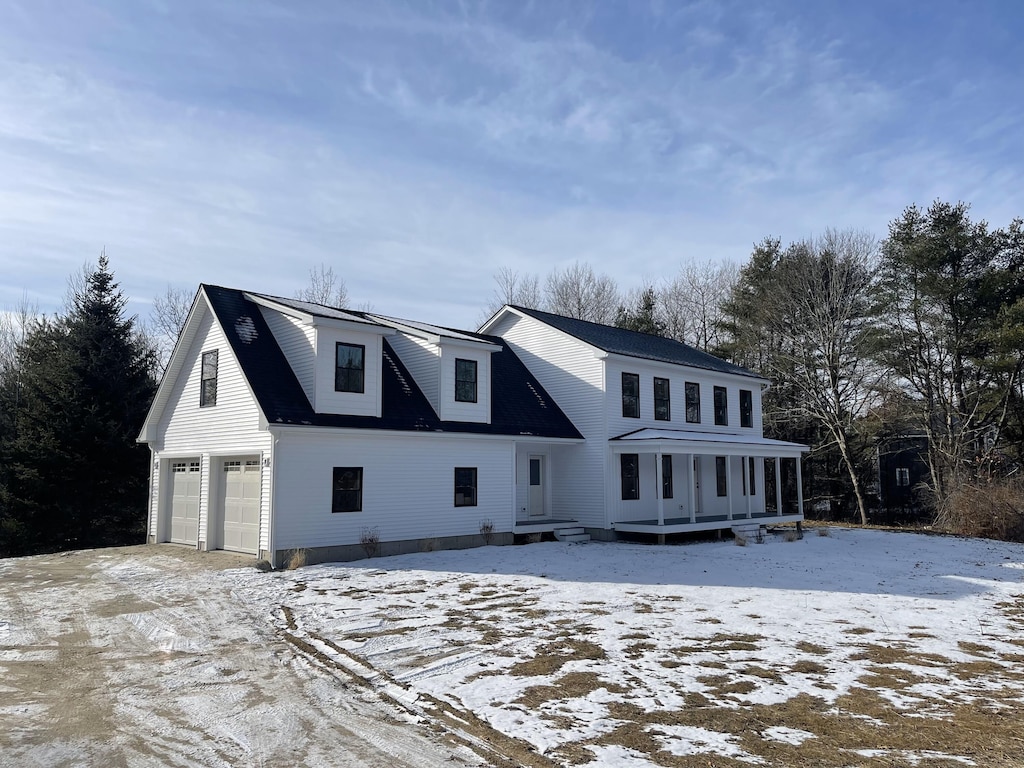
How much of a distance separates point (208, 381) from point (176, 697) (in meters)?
12.6

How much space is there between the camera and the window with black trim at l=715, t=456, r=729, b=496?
25.7 m

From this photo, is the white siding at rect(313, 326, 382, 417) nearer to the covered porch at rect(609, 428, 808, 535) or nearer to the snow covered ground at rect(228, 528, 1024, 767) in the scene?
the snow covered ground at rect(228, 528, 1024, 767)

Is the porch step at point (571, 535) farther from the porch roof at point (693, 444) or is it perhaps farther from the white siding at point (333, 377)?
the white siding at point (333, 377)

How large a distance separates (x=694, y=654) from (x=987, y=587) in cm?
935

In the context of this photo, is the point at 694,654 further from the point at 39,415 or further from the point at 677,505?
the point at 39,415

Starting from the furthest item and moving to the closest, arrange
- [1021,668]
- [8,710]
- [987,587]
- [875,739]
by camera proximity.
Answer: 1. [987,587]
2. [1021,668]
3. [8,710]
4. [875,739]

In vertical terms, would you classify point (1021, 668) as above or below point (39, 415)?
below

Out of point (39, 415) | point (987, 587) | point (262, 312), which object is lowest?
point (987, 587)

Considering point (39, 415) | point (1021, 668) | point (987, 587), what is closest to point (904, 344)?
point (987, 587)

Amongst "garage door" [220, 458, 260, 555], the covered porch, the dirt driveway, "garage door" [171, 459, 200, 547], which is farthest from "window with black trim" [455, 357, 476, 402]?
the dirt driveway

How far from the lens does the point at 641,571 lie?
15.6m

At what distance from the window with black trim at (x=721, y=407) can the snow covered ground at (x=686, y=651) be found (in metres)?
9.78

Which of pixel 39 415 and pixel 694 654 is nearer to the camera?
pixel 694 654

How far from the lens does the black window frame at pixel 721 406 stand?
2612cm
